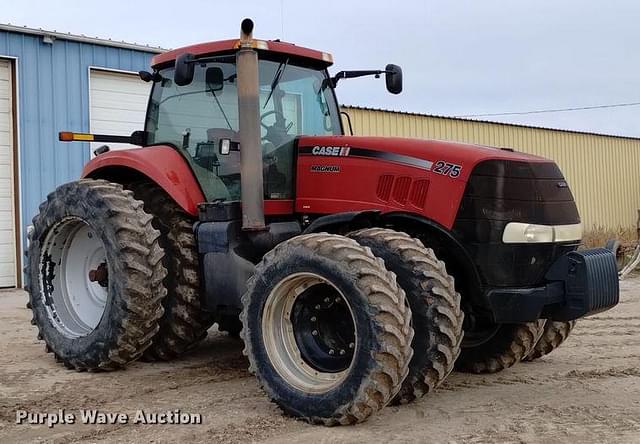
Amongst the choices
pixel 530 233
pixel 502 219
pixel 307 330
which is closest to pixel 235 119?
pixel 307 330

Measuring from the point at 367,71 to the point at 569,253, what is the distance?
7.73 ft

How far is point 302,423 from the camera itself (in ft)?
13.8

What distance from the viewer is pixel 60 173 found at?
38.9 feet

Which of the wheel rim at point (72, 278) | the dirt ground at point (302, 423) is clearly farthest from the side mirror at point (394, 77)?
A: the wheel rim at point (72, 278)

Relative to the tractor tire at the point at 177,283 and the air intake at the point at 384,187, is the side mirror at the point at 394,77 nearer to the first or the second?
the air intake at the point at 384,187

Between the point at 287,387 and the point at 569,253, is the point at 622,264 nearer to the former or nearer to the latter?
the point at 569,253

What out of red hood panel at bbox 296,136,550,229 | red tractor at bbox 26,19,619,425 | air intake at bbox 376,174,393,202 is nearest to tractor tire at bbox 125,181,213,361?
red tractor at bbox 26,19,619,425

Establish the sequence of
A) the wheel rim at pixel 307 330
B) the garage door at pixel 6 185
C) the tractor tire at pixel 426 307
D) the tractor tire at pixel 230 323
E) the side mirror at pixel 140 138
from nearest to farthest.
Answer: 1. the tractor tire at pixel 426 307
2. the wheel rim at pixel 307 330
3. the tractor tire at pixel 230 323
4. the side mirror at pixel 140 138
5. the garage door at pixel 6 185

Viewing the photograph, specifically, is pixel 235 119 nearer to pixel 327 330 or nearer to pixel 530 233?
pixel 327 330

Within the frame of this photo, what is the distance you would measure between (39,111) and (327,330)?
8645mm

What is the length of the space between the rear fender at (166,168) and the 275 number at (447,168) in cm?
179

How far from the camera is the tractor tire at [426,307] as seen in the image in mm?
4223

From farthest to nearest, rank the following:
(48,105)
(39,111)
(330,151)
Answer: (48,105)
(39,111)
(330,151)

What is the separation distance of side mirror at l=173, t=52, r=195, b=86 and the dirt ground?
2.07 metres
